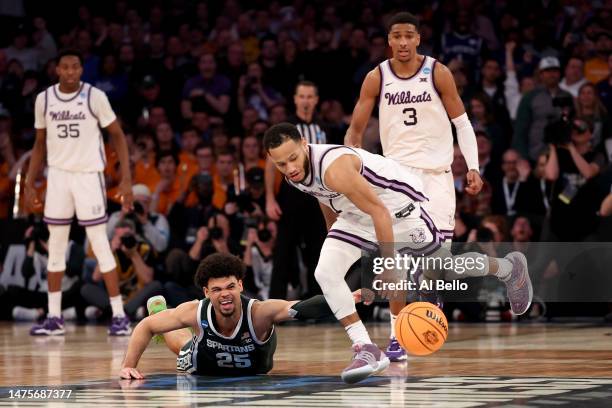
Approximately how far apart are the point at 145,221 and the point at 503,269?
5.90m

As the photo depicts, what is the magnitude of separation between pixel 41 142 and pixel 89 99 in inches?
25.6

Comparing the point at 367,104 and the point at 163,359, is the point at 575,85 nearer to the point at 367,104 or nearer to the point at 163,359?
the point at 367,104

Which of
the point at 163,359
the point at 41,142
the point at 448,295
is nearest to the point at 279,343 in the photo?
the point at 163,359

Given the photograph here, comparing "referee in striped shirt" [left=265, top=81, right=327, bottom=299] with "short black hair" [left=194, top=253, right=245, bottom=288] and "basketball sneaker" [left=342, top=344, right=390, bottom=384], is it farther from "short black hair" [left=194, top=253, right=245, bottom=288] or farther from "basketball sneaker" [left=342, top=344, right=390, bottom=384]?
"basketball sneaker" [left=342, top=344, right=390, bottom=384]

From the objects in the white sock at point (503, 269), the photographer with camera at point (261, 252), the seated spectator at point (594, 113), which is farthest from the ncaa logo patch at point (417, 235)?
the seated spectator at point (594, 113)

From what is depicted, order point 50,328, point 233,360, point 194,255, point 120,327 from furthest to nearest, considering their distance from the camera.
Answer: point 194,255
point 50,328
point 120,327
point 233,360

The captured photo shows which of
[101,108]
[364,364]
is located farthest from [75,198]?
[364,364]

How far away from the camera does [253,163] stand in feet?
50.1

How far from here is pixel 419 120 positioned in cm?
980

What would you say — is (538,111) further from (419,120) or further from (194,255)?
(419,120)

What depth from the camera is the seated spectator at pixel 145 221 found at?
48.3 feet

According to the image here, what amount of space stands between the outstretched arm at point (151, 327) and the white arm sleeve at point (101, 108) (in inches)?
180

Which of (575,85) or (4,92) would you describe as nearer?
(575,85)

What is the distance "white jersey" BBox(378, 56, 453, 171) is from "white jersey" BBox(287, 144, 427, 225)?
635mm
